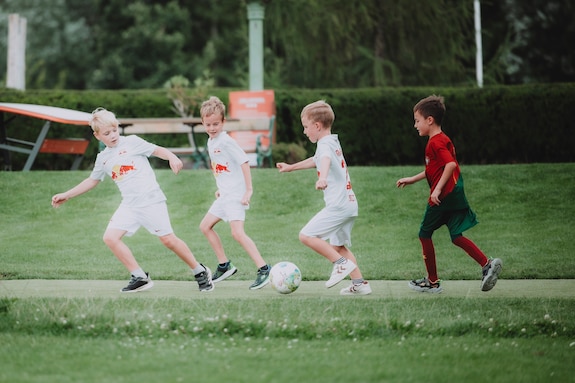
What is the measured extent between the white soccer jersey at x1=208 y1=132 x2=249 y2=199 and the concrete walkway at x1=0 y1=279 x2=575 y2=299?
899mm

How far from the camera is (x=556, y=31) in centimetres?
3391

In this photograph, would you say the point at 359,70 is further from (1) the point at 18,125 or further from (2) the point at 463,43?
(1) the point at 18,125

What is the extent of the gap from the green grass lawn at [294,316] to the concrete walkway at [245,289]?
0.13 metres

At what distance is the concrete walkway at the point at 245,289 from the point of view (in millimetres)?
7680

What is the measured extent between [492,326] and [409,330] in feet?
1.88

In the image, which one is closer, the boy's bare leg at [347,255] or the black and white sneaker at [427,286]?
the boy's bare leg at [347,255]

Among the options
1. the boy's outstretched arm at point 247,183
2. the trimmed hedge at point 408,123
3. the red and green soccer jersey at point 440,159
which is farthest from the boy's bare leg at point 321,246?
the trimmed hedge at point 408,123

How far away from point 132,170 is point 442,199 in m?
2.66

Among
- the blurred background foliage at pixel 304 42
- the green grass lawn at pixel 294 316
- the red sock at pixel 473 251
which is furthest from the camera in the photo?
the blurred background foliage at pixel 304 42

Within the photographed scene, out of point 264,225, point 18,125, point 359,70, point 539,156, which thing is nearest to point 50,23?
point 359,70

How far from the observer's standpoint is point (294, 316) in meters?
6.54

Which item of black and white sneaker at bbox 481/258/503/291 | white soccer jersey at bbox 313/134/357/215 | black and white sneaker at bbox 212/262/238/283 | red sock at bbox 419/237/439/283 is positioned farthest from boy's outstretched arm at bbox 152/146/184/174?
black and white sneaker at bbox 481/258/503/291

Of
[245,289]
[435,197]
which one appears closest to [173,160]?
[245,289]

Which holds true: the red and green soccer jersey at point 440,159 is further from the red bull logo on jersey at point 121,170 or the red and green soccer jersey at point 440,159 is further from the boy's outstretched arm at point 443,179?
the red bull logo on jersey at point 121,170
